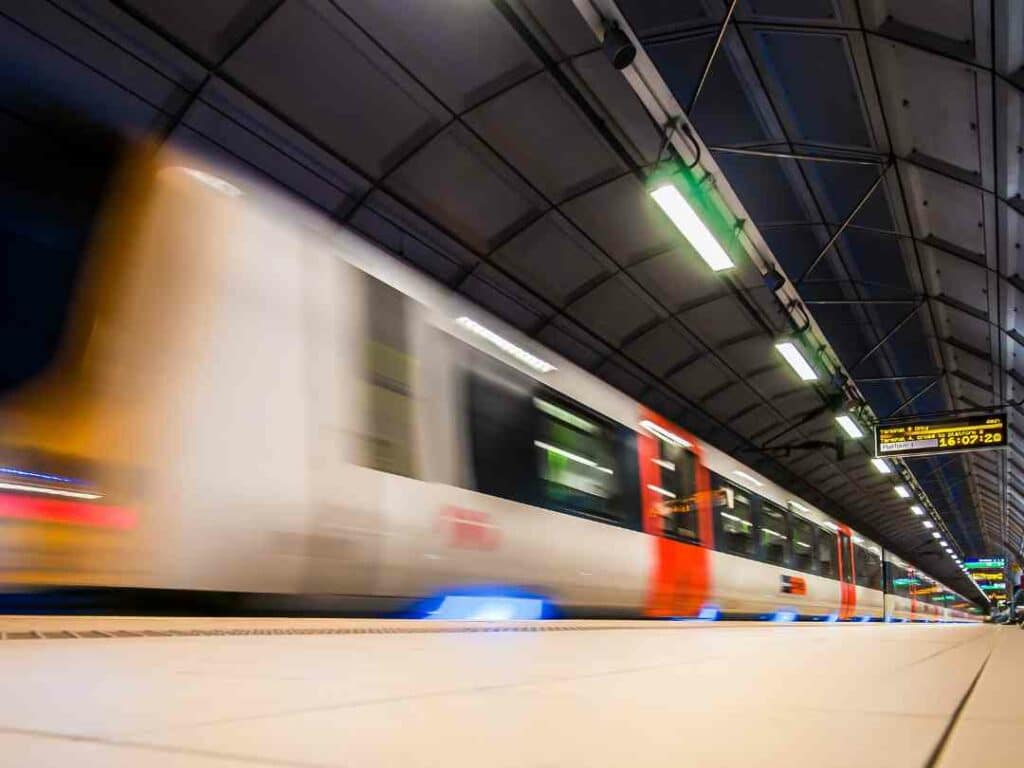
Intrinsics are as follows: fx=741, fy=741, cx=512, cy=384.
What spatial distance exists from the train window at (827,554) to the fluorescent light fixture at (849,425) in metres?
2.11

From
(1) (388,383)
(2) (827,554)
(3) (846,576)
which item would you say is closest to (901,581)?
(3) (846,576)

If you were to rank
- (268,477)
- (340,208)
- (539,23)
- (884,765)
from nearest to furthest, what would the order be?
(884,765), (268,477), (539,23), (340,208)

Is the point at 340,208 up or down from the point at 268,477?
up

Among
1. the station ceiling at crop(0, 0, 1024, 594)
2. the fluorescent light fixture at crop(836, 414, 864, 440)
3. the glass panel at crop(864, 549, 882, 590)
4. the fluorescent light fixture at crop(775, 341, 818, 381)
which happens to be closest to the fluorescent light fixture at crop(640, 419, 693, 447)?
the station ceiling at crop(0, 0, 1024, 594)

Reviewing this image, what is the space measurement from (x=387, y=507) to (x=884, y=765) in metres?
3.80

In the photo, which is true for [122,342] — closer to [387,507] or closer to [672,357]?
[387,507]

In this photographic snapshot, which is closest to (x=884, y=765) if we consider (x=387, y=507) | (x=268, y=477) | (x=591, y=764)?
(x=591, y=764)

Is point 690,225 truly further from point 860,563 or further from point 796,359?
point 860,563

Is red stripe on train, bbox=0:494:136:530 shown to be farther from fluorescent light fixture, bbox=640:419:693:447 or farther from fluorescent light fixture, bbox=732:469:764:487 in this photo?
fluorescent light fixture, bbox=732:469:764:487

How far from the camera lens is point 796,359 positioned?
11.4 metres

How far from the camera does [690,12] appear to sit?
24.5 feet

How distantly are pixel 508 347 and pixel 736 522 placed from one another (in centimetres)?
541

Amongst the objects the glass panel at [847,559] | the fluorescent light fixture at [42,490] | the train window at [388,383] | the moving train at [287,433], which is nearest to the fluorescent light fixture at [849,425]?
the glass panel at [847,559]

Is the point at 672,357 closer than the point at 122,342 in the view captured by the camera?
No
